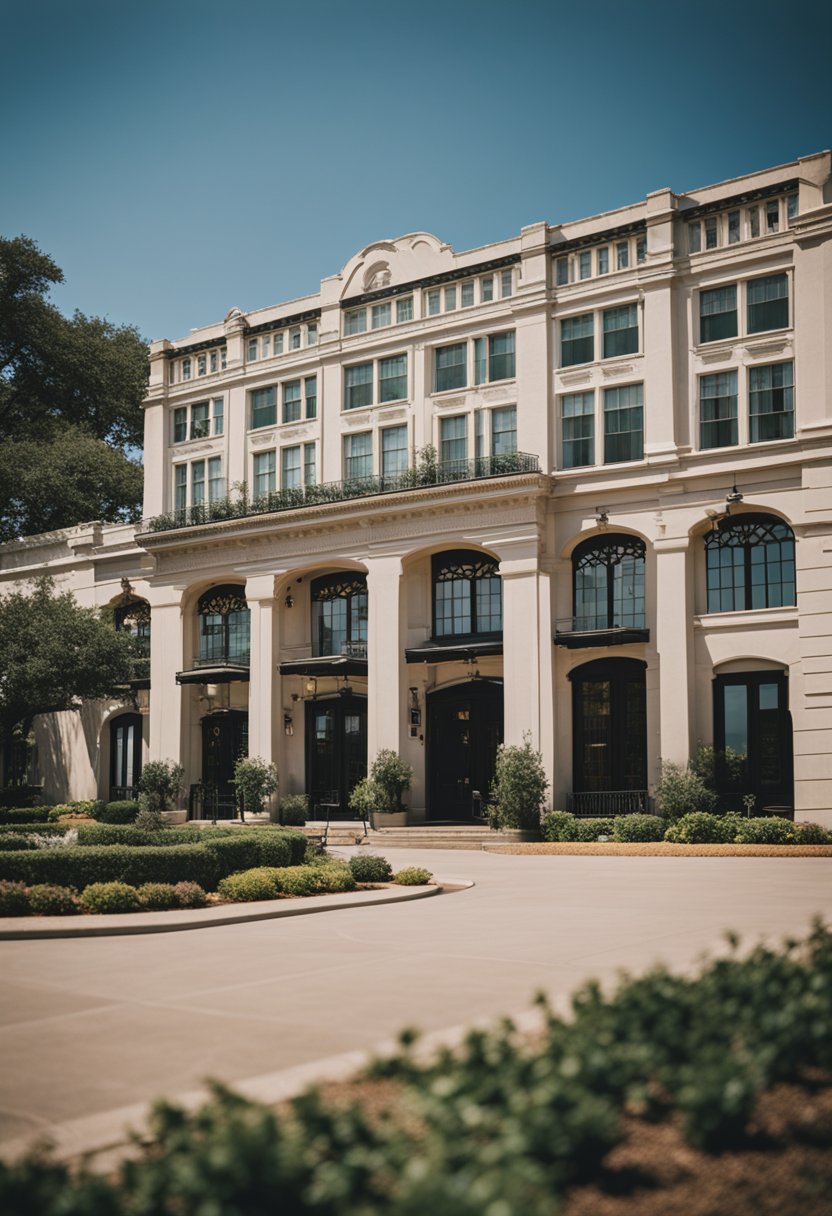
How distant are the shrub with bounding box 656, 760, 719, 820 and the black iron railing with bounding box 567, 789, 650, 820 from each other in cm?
191

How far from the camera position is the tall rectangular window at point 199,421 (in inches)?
1868

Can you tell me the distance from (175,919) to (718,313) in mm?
26613

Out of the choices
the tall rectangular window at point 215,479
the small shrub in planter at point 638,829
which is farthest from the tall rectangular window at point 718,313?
the tall rectangular window at point 215,479

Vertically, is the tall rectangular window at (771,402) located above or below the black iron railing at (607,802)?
above

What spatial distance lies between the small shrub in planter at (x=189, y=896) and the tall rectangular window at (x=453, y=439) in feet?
78.3

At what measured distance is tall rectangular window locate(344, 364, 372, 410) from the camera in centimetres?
4262

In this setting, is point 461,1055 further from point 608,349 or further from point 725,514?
point 608,349

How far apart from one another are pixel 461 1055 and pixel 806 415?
2918cm

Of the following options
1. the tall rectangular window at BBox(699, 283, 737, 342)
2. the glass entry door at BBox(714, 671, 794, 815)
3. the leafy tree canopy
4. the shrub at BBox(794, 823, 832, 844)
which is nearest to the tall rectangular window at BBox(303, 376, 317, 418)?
the leafy tree canopy

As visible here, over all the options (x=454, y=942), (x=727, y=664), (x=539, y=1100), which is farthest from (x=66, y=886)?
(x=727, y=664)

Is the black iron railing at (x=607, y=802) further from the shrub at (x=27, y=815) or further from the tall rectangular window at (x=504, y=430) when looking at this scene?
the shrub at (x=27, y=815)

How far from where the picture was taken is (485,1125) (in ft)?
16.8

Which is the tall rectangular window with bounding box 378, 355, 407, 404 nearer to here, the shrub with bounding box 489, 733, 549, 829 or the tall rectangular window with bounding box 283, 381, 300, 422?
the tall rectangular window with bounding box 283, 381, 300, 422

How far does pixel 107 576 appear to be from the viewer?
1960 inches
